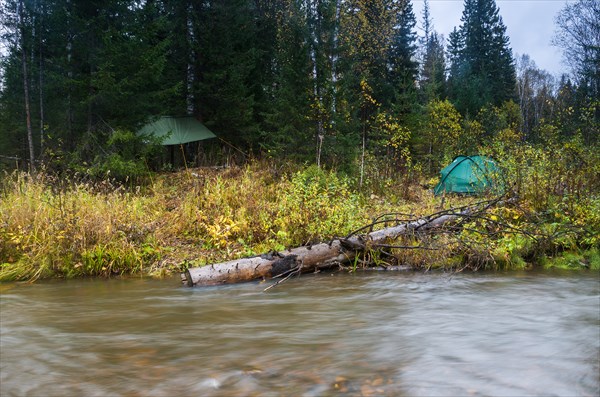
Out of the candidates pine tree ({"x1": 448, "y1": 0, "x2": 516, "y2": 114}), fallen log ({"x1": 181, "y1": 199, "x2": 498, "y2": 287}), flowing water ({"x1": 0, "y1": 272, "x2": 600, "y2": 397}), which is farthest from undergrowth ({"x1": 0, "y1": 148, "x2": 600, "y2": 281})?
pine tree ({"x1": 448, "y1": 0, "x2": 516, "y2": 114})

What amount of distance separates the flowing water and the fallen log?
8.1 inches

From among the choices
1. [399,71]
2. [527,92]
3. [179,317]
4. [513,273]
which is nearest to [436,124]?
[399,71]

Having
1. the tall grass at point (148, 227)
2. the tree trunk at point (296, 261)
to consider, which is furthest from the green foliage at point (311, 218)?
the tree trunk at point (296, 261)

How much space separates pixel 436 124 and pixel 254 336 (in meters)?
22.1

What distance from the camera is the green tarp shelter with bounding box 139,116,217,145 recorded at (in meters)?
17.3

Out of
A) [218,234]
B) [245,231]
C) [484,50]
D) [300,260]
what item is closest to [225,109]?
[245,231]

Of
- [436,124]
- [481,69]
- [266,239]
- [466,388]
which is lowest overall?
[466,388]

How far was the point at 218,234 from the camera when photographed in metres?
8.02

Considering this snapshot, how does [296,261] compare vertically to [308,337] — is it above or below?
above

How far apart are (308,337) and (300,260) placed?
104 inches

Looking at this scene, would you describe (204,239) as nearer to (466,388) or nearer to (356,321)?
(356,321)

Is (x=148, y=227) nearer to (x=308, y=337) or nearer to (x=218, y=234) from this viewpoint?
(x=218, y=234)

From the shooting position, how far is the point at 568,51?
27453 mm

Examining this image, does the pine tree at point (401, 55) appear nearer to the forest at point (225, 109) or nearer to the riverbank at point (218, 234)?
the forest at point (225, 109)
